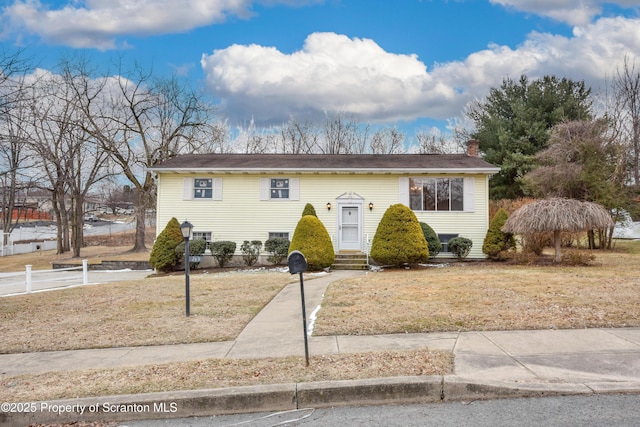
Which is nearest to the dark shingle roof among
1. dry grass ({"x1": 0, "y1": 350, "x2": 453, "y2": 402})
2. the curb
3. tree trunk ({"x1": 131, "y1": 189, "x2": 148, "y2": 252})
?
tree trunk ({"x1": 131, "y1": 189, "x2": 148, "y2": 252})

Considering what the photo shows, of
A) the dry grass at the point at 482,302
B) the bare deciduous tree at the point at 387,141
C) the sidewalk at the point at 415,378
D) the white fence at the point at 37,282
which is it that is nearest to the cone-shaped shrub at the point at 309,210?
the dry grass at the point at 482,302

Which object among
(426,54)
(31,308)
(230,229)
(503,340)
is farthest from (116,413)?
(426,54)

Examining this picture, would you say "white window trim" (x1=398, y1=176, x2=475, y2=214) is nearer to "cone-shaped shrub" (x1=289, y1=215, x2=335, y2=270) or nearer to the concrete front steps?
the concrete front steps

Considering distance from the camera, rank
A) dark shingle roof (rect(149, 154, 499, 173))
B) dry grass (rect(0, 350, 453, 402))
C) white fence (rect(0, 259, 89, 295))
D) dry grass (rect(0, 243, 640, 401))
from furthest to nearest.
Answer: dark shingle roof (rect(149, 154, 499, 173)) → white fence (rect(0, 259, 89, 295)) → dry grass (rect(0, 243, 640, 401)) → dry grass (rect(0, 350, 453, 402))

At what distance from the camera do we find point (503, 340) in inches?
242

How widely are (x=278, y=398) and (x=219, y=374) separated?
921 millimetres

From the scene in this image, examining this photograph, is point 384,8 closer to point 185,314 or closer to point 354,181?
point 354,181

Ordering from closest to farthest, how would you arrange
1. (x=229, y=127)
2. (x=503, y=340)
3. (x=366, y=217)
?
(x=503, y=340) → (x=366, y=217) → (x=229, y=127)

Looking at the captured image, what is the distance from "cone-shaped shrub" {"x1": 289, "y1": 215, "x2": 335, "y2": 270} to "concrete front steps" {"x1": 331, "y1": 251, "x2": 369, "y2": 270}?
92cm

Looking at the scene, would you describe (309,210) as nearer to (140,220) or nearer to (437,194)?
(437,194)

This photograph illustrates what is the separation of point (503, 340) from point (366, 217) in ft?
42.3

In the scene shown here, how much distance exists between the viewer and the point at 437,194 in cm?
1889

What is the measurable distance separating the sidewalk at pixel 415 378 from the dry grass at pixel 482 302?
447 mm

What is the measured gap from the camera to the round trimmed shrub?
17.6 metres
